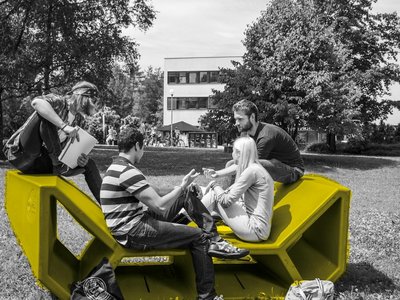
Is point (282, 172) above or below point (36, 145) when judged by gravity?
below

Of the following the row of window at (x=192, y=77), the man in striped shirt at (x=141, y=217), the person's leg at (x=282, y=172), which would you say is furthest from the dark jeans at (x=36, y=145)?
the row of window at (x=192, y=77)

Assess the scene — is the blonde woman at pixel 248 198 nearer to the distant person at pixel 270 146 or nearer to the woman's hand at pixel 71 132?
the distant person at pixel 270 146

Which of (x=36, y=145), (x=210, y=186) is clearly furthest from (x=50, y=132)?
(x=210, y=186)

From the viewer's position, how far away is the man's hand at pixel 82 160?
5.72 metres

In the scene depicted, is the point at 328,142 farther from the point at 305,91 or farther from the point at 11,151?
the point at 11,151

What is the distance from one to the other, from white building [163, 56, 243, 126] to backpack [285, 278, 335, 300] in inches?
2032

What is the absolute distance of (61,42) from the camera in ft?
68.8

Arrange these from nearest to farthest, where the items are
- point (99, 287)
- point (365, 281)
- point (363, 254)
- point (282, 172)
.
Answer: point (99, 287) < point (365, 281) < point (282, 172) < point (363, 254)

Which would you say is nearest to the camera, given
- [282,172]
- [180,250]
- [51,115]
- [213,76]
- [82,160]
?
[180,250]

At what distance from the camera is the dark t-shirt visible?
6984mm

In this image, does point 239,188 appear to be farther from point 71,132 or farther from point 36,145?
point 36,145

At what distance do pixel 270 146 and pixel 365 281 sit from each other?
1974mm

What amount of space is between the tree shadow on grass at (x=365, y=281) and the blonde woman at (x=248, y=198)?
1.19m

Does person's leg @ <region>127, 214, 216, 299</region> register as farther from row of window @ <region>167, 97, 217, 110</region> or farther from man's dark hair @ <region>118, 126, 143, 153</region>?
row of window @ <region>167, 97, 217, 110</region>
